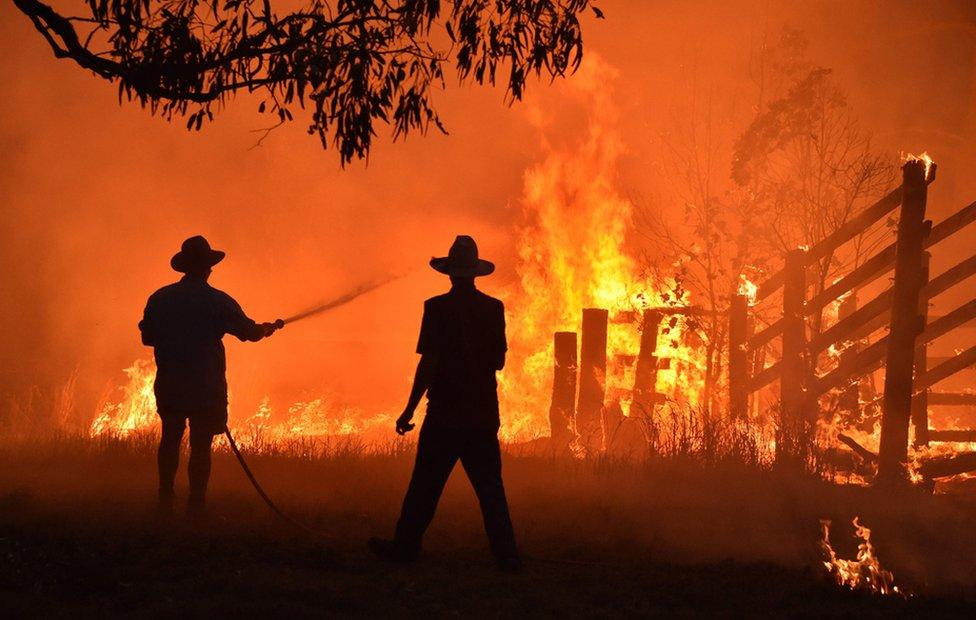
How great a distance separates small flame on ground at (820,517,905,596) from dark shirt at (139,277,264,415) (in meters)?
4.53

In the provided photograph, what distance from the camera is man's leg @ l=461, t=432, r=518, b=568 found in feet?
21.5

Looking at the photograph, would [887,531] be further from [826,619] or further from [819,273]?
[819,273]

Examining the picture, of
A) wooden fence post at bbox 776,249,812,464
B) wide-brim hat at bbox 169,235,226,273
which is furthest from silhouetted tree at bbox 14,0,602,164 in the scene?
wooden fence post at bbox 776,249,812,464

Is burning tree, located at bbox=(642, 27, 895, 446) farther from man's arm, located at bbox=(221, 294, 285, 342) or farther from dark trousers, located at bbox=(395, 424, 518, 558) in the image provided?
dark trousers, located at bbox=(395, 424, 518, 558)

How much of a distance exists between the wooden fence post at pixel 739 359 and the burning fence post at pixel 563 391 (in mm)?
1903

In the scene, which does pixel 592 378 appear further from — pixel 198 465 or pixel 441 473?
pixel 441 473

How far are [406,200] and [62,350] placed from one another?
1015 cm

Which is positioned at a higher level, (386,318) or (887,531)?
(386,318)

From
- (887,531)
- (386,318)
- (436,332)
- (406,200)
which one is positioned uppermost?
(406,200)

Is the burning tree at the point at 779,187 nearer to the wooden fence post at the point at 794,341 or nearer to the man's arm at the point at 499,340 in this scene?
the wooden fence post at the point at 794,341

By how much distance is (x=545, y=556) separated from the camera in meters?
7.22

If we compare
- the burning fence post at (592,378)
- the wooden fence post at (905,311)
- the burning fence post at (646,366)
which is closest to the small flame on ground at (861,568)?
the wooden fence post at (905,311)

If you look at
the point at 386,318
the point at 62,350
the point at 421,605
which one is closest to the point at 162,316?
the point at 421,605

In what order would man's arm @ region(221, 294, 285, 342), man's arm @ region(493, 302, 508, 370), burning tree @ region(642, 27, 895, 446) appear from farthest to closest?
1. burning tree @ region(642, 27, 895, 446)
2. man's arm @ region(221, 294, 285, 342)
3. man's arm @ region(493, 302, 508, 370)
